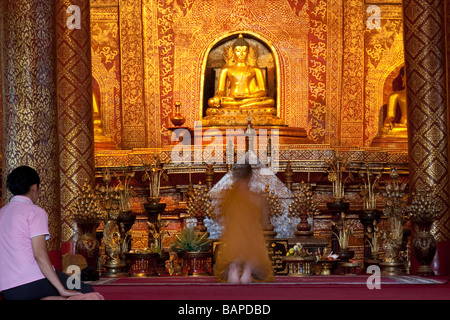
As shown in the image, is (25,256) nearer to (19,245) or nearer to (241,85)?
(19,245)

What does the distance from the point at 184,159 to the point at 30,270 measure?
7.04 meters

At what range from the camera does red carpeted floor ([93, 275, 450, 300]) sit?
6090 mm

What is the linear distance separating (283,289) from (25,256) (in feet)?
7.95

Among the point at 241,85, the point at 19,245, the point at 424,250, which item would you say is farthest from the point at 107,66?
the point at 19,245

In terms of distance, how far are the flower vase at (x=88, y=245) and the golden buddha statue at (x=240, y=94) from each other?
17.9 feet

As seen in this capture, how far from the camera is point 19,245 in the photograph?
4.96 m

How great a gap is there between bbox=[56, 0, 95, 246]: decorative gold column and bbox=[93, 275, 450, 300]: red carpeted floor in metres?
1.68

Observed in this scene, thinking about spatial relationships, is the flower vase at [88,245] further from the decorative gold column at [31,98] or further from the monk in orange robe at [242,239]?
the monk in orange robe at [242,239]

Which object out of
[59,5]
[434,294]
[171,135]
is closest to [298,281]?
[434,294]

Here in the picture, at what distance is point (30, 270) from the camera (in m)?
4.99

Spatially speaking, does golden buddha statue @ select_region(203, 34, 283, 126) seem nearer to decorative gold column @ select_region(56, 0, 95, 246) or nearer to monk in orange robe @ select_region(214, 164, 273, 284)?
decorative gold column @ select_region(56, 0, 95, 246)

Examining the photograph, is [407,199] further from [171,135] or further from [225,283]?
[171,135]

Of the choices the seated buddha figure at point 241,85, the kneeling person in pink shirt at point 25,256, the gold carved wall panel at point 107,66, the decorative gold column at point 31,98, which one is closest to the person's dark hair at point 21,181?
the kneeling person in pink shirt at point 25,256

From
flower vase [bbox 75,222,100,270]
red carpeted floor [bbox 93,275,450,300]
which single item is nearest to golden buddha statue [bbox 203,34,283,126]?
flower vase [bbox 75,222,100,270]
